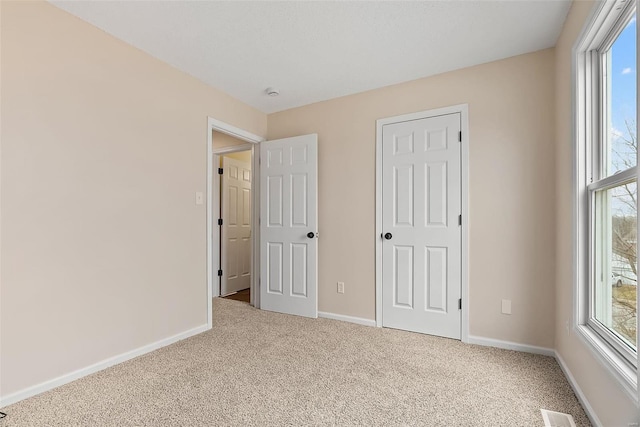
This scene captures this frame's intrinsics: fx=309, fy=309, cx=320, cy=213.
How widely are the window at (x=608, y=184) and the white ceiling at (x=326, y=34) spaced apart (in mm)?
541

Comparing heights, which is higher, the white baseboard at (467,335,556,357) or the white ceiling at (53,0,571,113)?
the white ceiling at (53,0,571,113)

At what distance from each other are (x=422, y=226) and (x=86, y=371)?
2.78m

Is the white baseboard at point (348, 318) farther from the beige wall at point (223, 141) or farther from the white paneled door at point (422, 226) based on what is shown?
the beige wall at point (223, 141)

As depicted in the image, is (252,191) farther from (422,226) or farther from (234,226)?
(422,226)

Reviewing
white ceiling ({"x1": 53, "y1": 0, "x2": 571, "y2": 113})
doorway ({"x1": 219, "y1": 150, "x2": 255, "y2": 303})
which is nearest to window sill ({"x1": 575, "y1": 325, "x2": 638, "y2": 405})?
white ceiling ({"x1": 53, "y1": 0, "x2": 571, "y2": 113})

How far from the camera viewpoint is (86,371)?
6.73 ft

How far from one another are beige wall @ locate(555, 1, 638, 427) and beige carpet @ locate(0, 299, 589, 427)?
181mm

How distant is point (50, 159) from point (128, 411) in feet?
5.08

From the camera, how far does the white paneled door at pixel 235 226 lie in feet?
14.7

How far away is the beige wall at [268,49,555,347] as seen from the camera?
2387 mm

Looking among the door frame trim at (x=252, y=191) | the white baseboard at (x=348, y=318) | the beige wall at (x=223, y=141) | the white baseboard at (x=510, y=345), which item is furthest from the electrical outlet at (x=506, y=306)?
the beige wall at (x=223, y=141)

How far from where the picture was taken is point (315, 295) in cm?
334

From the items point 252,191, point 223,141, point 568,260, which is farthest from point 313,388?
point 223,141

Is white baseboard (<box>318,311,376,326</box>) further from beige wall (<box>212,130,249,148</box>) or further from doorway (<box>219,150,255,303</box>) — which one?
beige wall (<box>212,130,249,148</box>)
